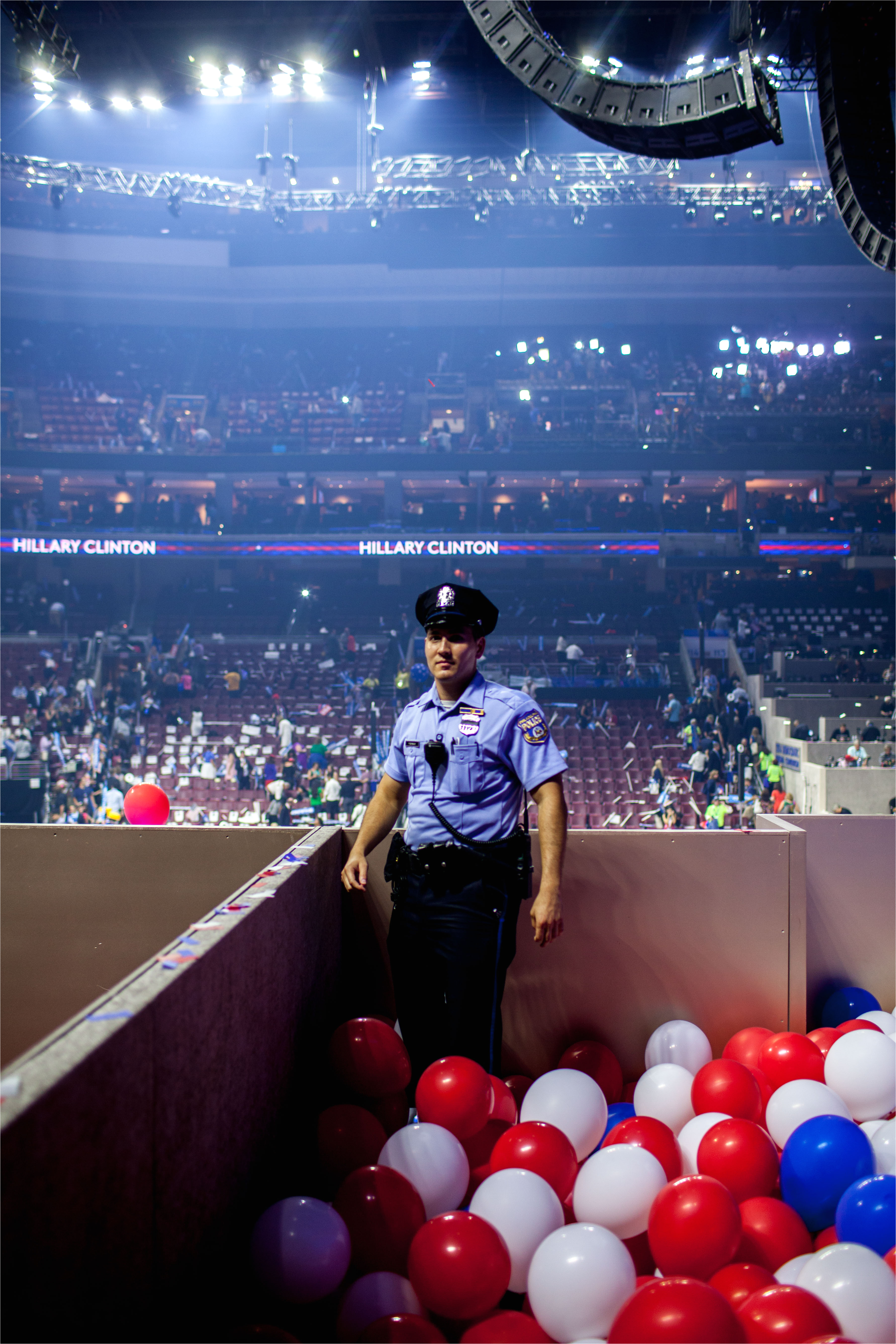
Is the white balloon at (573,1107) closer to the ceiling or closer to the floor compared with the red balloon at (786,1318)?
closer to the floor

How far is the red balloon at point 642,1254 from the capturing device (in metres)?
1.66

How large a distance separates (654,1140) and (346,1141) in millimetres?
678

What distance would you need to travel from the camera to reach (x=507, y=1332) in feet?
4.49

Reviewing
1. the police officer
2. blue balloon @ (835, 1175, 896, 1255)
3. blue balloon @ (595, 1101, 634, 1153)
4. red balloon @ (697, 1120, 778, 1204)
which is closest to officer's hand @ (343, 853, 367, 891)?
the police officer

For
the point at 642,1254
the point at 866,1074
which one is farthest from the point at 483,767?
the point at 866,1074

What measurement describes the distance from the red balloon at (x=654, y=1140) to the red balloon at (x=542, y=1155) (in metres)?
0.09

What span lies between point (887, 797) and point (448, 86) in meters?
16.5

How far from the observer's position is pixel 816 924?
2594 mm

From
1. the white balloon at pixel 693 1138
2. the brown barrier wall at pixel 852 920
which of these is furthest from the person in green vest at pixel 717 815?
the white balloon at pixel 693 1138

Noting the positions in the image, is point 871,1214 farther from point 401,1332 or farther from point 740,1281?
point 401,1332

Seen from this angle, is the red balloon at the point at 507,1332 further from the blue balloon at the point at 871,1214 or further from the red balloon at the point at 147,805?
the red balloon at the point at 147,805

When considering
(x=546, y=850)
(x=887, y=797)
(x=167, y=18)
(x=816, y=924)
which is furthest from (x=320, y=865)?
(x=887, y=797)

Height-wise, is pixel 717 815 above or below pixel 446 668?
below

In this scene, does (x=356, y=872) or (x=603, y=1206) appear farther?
(x=356, y=872)
